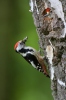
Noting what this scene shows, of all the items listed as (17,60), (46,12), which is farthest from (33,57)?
(17,60)

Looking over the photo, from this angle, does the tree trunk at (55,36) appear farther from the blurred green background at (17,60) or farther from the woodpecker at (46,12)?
the blurred green background at (17,60)

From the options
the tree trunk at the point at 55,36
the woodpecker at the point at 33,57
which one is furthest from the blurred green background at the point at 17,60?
the tree trunk at the point at 55,36

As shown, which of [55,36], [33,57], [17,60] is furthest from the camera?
[17,60]

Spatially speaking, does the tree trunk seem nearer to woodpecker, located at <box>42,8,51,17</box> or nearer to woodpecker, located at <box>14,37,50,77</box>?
woodpecker, located at <box>42,8,51,17</box>

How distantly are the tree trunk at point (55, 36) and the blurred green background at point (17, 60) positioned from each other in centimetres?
239

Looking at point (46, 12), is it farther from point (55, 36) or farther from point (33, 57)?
point (33, 57)

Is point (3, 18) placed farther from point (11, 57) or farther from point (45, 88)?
point (45, 88)

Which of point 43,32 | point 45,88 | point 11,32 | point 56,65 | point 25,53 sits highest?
point 43,32

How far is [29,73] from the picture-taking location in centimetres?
491

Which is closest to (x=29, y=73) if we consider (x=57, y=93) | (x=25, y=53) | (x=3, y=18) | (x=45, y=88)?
(x=45, y=88)

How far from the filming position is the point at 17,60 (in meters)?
4.77

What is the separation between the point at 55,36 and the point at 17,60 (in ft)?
10.2

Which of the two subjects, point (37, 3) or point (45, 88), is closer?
point (37, 3)

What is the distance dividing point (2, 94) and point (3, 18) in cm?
106
